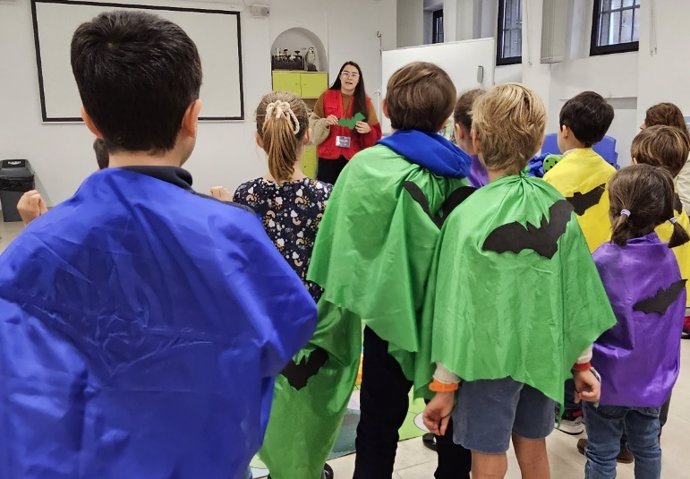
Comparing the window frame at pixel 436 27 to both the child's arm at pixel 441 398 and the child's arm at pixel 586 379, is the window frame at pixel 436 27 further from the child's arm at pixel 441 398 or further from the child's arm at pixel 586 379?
the child's arm at pixel 441 398

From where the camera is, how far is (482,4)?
766cm

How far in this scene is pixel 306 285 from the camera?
1.83 m

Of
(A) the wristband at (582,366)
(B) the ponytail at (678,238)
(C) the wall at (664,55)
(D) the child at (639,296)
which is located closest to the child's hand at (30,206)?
(A) the wristband at (582,366)

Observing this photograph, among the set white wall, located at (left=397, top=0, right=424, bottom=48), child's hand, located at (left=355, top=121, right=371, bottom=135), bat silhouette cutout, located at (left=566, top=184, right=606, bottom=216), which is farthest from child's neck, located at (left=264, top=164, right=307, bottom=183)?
white wall, located at (left=397, top=0, right=424, bottom=48)

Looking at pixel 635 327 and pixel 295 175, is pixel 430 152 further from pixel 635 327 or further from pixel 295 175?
pixel 635 327

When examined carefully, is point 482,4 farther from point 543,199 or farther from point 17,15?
point 543,199

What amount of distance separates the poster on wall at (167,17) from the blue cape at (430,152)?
17.3 ft

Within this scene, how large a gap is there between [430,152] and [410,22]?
8.34 meters

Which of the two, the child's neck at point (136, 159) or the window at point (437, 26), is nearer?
the child's neck at point (136, 159)

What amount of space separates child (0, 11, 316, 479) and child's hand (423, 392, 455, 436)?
0.65 m

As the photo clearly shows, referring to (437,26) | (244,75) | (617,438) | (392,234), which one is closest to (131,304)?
(392,234)

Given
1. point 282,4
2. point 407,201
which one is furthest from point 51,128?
point 407,201

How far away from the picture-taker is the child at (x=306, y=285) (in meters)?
1.77

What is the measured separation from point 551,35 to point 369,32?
121 inches
